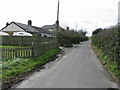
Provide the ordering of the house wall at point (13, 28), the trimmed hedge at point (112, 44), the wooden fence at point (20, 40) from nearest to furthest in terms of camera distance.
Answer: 1. the trimmed hedge at point (112, 44)
2. the wooden fence at point (20, 40)
3. the house wall at point (13, 28)

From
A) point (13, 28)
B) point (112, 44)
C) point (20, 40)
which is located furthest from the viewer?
point (13, 28)

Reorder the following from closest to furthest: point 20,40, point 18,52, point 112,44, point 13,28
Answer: point 112,44 → point 18,52 → point 20,40 → point 13,28

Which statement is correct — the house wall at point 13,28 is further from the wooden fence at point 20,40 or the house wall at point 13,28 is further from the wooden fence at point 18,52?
the wooden fence at point 18,52

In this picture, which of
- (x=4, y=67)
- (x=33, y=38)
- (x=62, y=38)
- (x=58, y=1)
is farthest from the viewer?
→ (x=62, y=38)

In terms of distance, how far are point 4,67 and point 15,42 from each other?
74.3 ft

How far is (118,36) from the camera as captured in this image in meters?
11.3

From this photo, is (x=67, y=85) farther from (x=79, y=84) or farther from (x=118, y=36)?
(x=118, y=36)

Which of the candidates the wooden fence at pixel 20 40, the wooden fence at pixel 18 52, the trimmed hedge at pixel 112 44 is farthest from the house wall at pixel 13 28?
the trimmed hedge at pixel 112 44

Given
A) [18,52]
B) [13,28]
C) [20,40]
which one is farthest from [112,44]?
[13,28]

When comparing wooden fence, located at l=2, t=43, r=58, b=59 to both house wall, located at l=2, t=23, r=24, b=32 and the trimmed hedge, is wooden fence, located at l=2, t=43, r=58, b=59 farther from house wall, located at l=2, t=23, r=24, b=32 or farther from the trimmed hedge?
house wall, located at l=2, t=23, r=24, b=32

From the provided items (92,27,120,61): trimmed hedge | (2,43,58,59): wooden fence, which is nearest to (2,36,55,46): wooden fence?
(2,43,58,59): wooden fence

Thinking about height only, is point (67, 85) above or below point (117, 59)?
below

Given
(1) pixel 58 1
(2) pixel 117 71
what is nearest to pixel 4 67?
(2) pixel 117 71

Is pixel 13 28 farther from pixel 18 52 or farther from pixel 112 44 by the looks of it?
pixel 112 44
